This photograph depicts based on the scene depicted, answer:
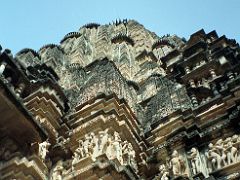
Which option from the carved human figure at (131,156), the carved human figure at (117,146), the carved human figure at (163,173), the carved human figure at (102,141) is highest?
the carved human figure at (102,141)

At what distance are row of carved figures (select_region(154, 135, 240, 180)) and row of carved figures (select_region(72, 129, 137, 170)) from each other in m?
0.99

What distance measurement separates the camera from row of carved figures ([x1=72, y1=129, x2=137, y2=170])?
521 inches

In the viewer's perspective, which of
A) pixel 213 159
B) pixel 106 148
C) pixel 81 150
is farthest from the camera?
pixel 81 150

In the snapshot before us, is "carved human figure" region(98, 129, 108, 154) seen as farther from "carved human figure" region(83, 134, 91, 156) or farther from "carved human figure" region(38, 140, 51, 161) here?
"carved human figure" region(38, 140, 51, 161)

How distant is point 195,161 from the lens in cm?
1274

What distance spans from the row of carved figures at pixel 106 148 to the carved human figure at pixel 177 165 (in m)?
1.11

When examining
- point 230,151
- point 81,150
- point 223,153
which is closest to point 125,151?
point 81,150

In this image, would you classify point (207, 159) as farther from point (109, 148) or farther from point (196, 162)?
point (109, 148)

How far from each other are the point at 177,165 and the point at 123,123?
2513 millimetres

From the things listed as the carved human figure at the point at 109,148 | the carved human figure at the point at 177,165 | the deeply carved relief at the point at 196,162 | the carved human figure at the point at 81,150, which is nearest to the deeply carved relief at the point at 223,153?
the deeply carved relief at the point at 196,162

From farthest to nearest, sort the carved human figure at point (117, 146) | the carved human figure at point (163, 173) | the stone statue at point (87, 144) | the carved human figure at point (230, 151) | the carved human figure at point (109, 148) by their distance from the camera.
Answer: the stone statue at point (87, 144) → the carved human figure at point (117, 146) → the carved human figure at point (109, 148) → the carved human figure at point (163, 173) → the carved human figure at point (230, 151)

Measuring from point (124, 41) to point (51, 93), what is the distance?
1858 cm

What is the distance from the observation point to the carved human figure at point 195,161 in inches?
488

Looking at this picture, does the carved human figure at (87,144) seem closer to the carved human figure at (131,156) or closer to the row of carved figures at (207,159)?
the carved human figure at (131,156)
